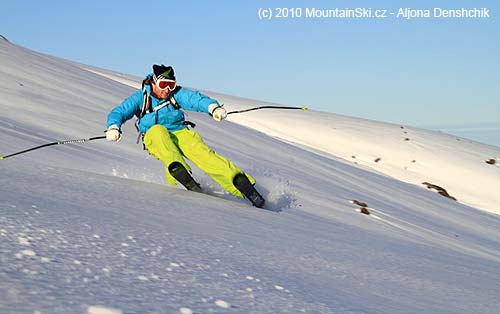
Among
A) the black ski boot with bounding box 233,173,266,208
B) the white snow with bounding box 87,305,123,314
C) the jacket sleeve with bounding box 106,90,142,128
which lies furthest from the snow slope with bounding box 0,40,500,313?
the jacket sleeve with bounding box 106,90,142,128

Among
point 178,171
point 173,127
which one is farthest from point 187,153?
point 178,171

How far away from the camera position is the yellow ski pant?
14.0ft

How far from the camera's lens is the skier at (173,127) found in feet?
14.3

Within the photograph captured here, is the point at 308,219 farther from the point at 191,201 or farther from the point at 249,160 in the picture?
the point at 249,160

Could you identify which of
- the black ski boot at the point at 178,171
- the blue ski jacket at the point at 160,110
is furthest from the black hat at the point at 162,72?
the black ski boot at the point at 178,171

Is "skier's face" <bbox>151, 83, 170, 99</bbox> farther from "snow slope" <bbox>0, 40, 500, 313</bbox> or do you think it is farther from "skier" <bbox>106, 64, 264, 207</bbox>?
"snow slope" <bbox>0, 40, 500, 313</bbox>

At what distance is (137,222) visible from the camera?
2535mm

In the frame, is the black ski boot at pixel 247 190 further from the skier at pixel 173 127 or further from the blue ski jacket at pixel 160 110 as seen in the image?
the blue ski jacket at pixel 160 110

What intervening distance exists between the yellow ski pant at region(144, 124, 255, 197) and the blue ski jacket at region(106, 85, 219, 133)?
11 centimetres

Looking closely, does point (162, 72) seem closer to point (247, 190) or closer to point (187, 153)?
point (187, 153)

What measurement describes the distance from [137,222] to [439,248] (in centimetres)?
310

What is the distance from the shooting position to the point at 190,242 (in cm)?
235

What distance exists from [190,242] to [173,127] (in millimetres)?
2378

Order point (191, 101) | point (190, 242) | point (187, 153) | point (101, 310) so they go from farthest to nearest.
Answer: point (191, 101)
point (187, 153)
point (190, 242)
point (101, 310)
